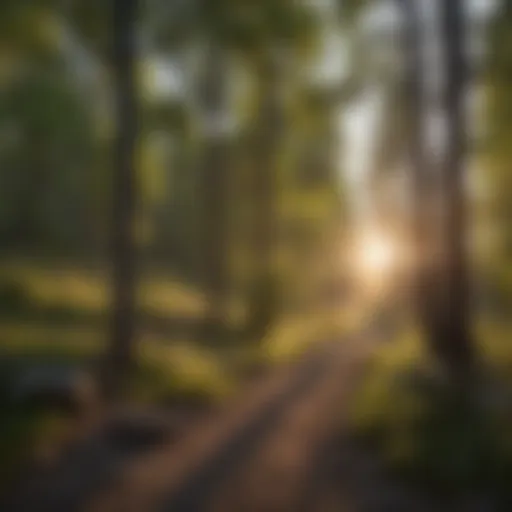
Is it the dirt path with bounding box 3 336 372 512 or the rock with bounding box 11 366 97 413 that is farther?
the rock with bounding box 11 366 97 413

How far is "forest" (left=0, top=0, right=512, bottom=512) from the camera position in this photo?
4148mm

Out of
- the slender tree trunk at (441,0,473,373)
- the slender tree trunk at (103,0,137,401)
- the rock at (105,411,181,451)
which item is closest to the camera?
the rock at (105,411,181,451)

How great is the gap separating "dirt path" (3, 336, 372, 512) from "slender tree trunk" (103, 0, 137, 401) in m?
0.60

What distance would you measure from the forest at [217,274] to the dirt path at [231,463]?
17 millimetres

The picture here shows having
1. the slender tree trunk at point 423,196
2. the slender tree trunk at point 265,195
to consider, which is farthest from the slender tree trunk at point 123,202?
the slender tree trunk at point 423,196

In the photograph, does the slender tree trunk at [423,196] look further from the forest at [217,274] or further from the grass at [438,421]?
the grass at [438,421]

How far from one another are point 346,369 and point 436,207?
143 cm

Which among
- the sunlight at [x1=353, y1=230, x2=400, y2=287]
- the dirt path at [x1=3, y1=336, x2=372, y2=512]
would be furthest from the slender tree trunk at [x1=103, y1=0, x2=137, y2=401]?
the sunlight at [x1=353, y1=230, x2=400, y2=287]

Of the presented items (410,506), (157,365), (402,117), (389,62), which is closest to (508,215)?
(402,117)

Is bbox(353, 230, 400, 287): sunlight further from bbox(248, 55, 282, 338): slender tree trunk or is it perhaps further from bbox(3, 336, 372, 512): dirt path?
bbox(248, 55, 282, 338): slender tree trunk

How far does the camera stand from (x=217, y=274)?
670 centimetres

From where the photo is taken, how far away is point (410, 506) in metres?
3.77

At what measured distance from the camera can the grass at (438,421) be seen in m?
3.91

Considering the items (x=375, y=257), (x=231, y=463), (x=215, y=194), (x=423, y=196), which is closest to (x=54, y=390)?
(x=231, y=463)
